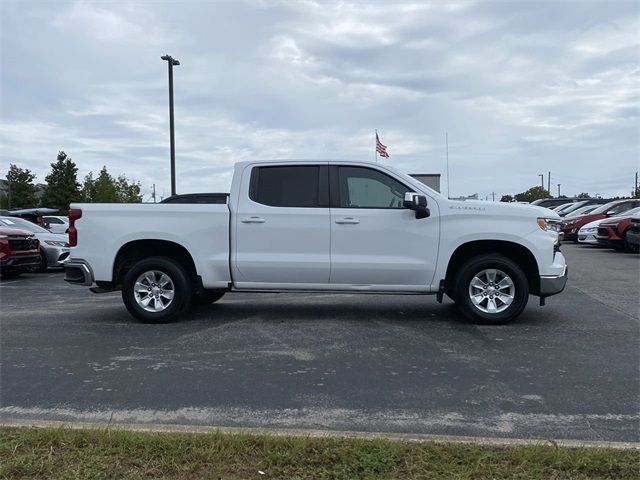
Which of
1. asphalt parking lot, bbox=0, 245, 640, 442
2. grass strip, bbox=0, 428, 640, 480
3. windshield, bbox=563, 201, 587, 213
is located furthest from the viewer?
windshield, bbox=563, 201, 587, 213

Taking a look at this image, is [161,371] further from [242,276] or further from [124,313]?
[124,313]

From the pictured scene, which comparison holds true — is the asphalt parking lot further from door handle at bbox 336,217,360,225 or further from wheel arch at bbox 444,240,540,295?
door handle at bbox 336,217,360,225

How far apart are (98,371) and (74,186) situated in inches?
2692

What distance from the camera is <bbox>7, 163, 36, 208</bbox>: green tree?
2586 inches

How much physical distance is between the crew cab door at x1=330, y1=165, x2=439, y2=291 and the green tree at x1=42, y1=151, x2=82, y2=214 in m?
64.9

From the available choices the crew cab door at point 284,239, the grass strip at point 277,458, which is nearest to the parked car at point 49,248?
the crew cab door at point 284,239

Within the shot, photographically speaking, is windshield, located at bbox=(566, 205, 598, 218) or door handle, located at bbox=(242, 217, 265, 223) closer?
door handle, located at bbox=(242, 217, 265, 223)

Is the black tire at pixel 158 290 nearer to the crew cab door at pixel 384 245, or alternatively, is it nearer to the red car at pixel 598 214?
the crew cab door at pixel 384 245

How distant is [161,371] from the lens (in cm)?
525

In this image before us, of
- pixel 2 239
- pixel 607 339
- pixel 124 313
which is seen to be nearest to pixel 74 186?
pixel 2 239

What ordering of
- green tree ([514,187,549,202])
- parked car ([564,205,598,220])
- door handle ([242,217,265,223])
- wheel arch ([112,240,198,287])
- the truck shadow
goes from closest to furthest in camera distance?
door handle ([242,217,265,223]), wheel arch ([112,240,198,287]), the truck shadow, parked car ([564,205,598,220]), green tree ([514,187,549,202])

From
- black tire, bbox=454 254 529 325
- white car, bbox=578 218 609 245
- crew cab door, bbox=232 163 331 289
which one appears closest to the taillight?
crew cab door, bbox=232 163 331 289

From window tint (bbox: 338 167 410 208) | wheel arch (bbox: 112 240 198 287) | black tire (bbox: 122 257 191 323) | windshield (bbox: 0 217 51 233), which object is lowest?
black tire (bbox: 122 257 191 323)

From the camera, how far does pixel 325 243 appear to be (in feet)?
23.4
